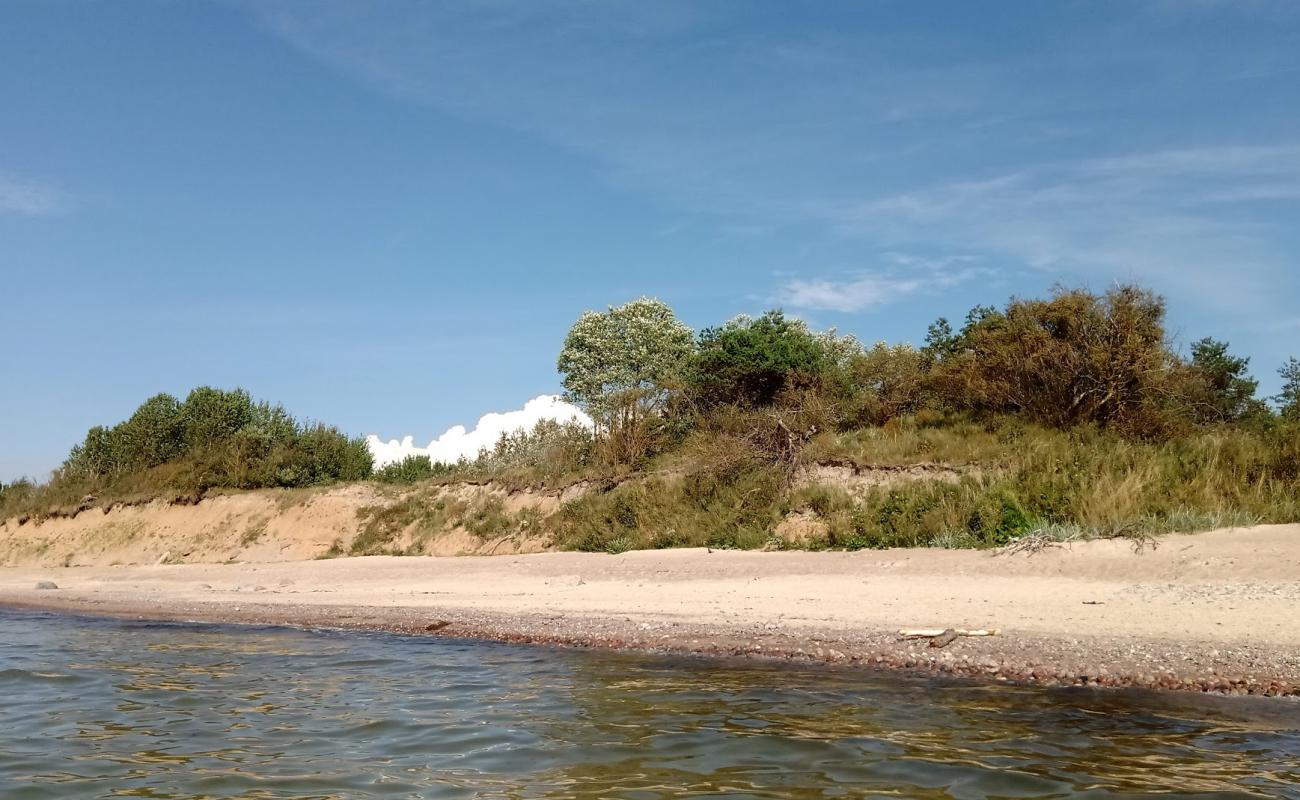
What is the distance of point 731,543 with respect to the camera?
782 inches

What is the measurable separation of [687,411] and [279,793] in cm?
2326

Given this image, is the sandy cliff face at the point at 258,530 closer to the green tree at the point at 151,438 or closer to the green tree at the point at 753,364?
the green tree at the point at 151,438

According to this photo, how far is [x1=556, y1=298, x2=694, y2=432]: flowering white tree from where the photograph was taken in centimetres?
5244

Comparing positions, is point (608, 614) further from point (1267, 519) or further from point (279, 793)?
point (1267, 519)

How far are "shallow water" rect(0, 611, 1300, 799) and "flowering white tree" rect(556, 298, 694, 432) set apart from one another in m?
39.7

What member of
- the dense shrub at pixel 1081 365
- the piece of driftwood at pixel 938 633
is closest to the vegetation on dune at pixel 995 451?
the dense shrub at pixel 1081 365

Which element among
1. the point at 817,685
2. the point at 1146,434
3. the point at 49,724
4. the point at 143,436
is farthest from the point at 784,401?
the point at 143,436

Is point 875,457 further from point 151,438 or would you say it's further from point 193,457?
point 151,438

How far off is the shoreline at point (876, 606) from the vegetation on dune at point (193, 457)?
10.2 meters

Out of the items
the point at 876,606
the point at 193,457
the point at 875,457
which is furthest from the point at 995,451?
the point at 193,457

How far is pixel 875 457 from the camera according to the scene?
21.6 m

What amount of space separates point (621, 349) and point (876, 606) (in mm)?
41144

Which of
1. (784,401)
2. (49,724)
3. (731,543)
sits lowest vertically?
(49,724)

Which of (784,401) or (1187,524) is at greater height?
(784,401)
